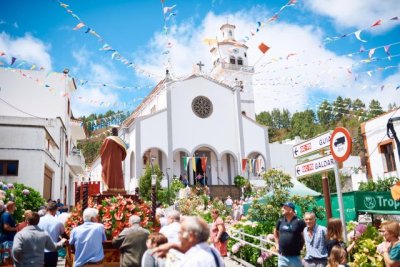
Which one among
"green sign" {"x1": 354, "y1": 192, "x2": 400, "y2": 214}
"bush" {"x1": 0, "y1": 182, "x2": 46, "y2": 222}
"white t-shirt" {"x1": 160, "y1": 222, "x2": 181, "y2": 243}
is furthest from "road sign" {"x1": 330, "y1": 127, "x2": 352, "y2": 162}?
"bush" {"x1": 0, "y1": 182, "x2": 46, "y2": 222}

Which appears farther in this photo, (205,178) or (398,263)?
(205,178)

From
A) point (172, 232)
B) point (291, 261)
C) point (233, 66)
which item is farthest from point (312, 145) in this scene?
point (233, 66)

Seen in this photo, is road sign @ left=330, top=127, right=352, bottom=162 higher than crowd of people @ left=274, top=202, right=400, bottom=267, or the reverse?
road sign @ left=330, top=127, right=352, bottom=162

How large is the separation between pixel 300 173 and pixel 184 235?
398 centimetres

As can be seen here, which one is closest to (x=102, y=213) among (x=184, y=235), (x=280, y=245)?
(x=280, y=245)

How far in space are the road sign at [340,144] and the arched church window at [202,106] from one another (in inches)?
971

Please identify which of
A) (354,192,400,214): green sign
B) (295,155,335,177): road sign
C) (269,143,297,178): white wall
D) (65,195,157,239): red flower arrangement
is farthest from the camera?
(269,143,297,178): white wall

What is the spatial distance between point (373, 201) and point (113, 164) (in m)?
7.23

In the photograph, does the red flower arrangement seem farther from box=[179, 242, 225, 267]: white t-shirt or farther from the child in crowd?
box=[179, 242, 225, 267]: white t-shirt

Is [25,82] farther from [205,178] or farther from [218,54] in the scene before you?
[218,54]

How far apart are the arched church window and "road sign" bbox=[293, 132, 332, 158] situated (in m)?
23.4

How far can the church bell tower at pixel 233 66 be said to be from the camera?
38.2 m

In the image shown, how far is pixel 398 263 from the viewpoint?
4.11 m

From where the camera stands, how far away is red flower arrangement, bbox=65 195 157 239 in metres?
6.97
